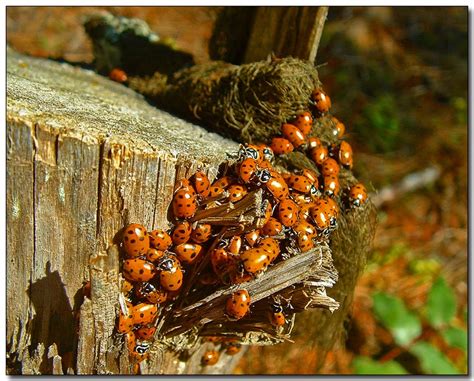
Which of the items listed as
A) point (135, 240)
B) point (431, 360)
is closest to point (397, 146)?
point (431, 360)

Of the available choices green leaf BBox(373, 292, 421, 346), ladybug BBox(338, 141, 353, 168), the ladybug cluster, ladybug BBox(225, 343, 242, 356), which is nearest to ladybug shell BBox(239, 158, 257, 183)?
the ladybug cluster

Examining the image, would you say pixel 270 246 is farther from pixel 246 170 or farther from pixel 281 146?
pixel 281 146

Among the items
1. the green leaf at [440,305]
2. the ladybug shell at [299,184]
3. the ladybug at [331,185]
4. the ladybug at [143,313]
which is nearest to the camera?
the ladybug at [143,313]

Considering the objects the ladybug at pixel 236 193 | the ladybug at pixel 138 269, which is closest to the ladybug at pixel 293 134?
the ladybug at pixel 236 193

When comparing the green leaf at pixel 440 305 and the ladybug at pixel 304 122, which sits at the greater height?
the ladybug at pixel 304 122

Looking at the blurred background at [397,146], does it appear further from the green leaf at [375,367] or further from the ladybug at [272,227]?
the ladybug at [272,227]
